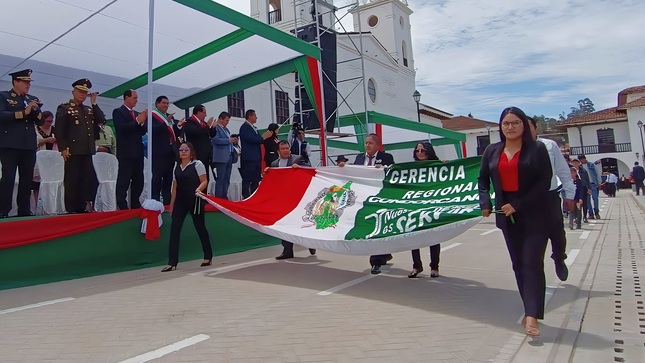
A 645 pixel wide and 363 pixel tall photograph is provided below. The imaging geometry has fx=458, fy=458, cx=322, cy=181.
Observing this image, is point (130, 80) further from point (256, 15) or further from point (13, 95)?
point (256, 15)

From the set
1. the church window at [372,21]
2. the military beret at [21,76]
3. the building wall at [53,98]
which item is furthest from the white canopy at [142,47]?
the church window at [372,21]

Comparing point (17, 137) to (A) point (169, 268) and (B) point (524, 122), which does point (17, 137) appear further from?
(B) point (524, 122)

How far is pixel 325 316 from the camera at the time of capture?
4008 millimetres

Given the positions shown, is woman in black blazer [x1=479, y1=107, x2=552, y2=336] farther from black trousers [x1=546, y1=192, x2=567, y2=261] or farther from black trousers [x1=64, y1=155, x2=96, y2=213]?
black trousers [x1=64, y1=155, x2=96, y2=213]

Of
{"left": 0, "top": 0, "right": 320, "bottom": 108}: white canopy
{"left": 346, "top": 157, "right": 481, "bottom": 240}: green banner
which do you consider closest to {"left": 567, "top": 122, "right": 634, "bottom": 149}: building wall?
{"left": 0, "top": 0, "right": 320, "bottom": 108}: white canopy

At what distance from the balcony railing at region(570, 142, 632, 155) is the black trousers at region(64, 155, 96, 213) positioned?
45.6 m

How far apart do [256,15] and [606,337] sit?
86.0ft

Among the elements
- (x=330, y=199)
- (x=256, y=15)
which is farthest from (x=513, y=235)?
(x=256, y=15)

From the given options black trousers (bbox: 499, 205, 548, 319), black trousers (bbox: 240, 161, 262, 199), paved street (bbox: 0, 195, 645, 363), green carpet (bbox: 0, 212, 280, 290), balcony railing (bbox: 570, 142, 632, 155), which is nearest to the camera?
paved street (bbox: 0, 195, 645, 363)

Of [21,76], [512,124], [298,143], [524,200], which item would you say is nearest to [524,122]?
[512,124]

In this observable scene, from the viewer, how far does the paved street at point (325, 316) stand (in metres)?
3.15

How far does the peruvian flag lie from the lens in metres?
4.50

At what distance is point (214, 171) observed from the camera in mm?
9133

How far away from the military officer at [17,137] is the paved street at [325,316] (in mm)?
1401
